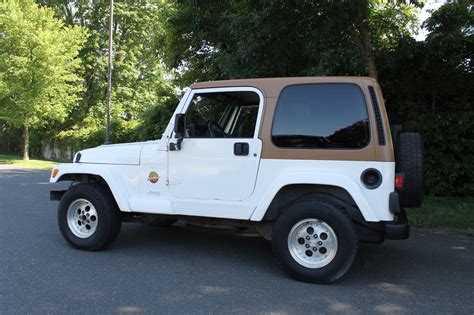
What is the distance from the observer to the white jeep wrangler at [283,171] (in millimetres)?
4504

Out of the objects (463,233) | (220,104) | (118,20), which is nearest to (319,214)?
(220,104)

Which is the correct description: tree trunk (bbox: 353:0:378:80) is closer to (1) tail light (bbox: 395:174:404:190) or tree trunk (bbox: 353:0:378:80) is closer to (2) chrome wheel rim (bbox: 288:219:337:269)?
(1) tail light (bbox: 395:174:404:190)

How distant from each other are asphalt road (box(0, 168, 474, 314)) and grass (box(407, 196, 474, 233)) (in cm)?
75

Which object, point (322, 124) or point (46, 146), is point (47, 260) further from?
point (46, 146)

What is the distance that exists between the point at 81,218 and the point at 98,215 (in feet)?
1.09

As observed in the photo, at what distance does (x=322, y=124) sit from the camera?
4.72 metres

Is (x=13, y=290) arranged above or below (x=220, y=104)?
below

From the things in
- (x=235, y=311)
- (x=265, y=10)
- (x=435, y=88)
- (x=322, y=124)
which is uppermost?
(x=265, y=10)

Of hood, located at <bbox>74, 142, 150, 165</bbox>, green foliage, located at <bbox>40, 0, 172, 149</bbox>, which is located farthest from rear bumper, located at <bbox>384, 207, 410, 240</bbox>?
green foliage, located at <bbox>40, 0, 172, 149</bbox>

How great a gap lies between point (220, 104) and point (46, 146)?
28225 millimetres

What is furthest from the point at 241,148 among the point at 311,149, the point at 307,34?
the point at 307,34

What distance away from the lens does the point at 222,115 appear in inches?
221

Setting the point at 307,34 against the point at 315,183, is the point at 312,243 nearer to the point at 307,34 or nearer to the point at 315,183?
the point at 315,183

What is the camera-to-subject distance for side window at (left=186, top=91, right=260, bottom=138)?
5.21 meters
